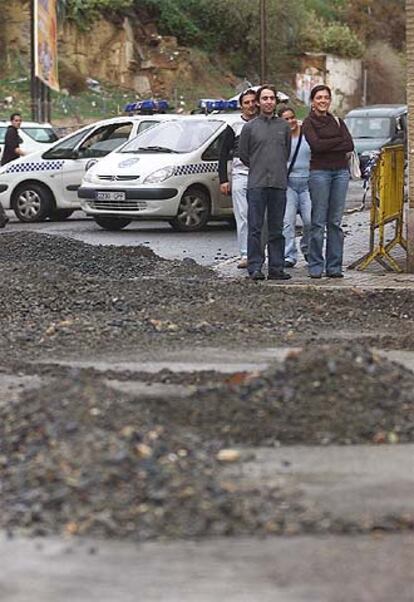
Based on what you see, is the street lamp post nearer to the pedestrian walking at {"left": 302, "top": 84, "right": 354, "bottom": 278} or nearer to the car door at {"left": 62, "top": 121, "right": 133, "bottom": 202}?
the pedestrian walking at {"left": 302, "top": 84, "right": 354, "bottom": 278}

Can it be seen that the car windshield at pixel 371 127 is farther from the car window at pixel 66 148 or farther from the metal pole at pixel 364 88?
the metal pole at pixel 364 88

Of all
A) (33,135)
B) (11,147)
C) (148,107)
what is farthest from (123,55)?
(148,107)

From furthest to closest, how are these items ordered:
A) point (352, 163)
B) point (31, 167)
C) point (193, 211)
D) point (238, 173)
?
1. point (31, 167)
2. point (193, 211)
3. point (238, 173)
4. point (352, 163)

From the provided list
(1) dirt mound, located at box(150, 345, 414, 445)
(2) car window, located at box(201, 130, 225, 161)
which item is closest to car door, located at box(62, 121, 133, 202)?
(2) car window, located at box(201, 130, 225, 161)

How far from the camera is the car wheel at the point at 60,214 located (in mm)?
25422

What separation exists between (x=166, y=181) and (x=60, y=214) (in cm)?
398

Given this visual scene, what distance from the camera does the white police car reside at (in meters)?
22.3

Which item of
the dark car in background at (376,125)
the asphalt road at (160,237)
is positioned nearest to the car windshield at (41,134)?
the dark car in background at (376,125)

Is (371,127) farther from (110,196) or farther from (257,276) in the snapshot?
(257,276)

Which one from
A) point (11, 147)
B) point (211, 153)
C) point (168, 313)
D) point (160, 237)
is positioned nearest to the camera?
point (168, 313)

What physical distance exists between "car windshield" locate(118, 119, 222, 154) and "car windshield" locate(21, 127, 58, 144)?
12.7 m

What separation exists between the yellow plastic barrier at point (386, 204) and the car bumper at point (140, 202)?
6032 mm

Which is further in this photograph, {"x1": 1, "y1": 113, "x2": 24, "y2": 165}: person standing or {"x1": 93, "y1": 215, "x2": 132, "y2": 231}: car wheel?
{"x1": 1, "y1": 113, "x2": 24, "y2": 165}: person standing

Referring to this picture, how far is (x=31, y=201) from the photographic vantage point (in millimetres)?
25062
